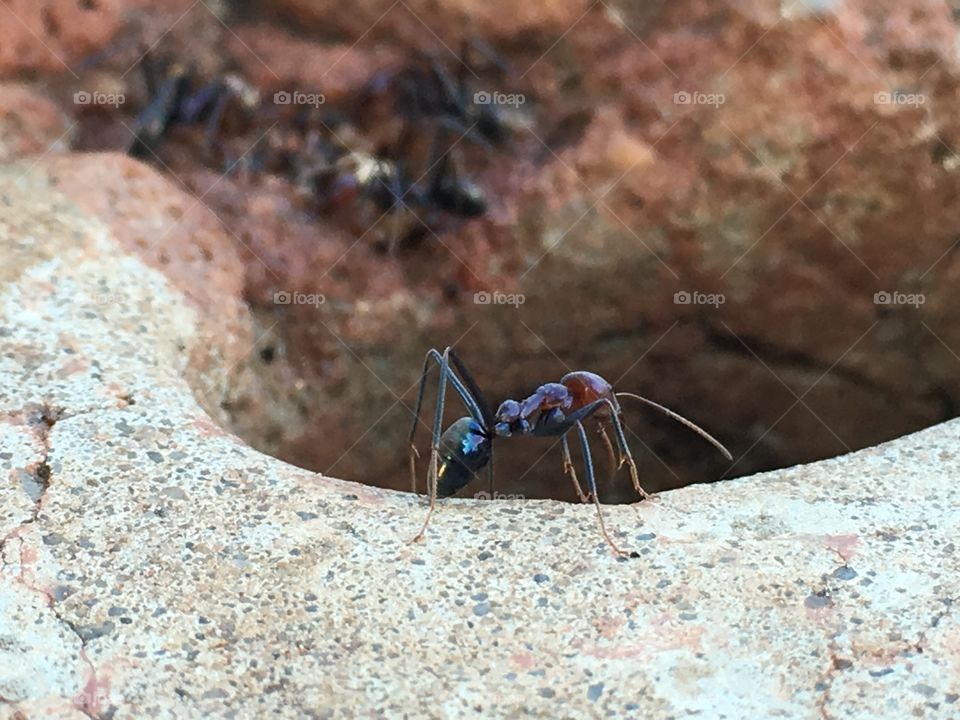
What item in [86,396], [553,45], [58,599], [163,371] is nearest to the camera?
[58,599]

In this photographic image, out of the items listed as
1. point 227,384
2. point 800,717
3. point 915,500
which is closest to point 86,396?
point 227,384

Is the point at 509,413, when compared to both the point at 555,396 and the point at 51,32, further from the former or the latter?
the point at 51,32

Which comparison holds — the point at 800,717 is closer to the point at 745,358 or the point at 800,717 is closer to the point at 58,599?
the point at 58,599

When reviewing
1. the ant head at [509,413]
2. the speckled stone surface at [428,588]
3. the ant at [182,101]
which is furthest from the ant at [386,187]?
the speckled stone surface at [428,588]

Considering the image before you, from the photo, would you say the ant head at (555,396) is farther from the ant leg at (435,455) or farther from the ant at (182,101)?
the ant at (182,101)

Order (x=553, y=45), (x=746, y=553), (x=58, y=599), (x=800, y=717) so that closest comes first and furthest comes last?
(x=800, y=717)
(x=58, y=599)
(x=746, y=553)
(x=553, y=45)

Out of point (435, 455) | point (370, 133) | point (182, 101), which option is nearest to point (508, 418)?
point (435, 455)

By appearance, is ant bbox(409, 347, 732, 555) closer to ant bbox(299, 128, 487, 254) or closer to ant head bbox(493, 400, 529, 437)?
ant head bbox(493, 400, 529, 437)
